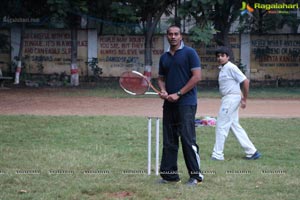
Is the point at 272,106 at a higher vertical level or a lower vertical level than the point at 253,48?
lower

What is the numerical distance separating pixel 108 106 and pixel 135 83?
9560 millimetres

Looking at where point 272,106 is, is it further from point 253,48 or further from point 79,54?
point 79,54

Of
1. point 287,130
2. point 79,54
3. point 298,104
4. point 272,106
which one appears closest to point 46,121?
point 287,130

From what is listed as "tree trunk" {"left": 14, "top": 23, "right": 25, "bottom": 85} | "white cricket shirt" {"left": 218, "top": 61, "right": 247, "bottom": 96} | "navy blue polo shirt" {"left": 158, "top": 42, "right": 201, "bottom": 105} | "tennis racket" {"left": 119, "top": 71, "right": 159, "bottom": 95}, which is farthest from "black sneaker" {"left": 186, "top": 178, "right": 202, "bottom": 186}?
"tree trunk" {"left": 14, "top": 23, "right": 25, "bottom": 85}

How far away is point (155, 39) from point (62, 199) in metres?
21.3

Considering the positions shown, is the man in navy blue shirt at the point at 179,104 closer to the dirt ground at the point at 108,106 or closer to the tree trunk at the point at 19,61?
the dirt ground at the point at 108,106

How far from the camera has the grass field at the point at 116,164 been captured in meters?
6.44

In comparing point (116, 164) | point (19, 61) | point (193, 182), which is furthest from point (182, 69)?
point (19, 61)

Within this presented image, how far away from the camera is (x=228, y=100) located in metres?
8.74

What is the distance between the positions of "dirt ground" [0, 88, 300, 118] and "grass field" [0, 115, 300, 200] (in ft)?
7.52

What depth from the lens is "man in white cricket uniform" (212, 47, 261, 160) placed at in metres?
8.63

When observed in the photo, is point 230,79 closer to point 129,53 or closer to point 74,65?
point 74,65

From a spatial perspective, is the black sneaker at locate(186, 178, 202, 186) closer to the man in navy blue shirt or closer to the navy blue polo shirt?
the man in navy blue shirt

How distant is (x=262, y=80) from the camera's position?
2677 cm
